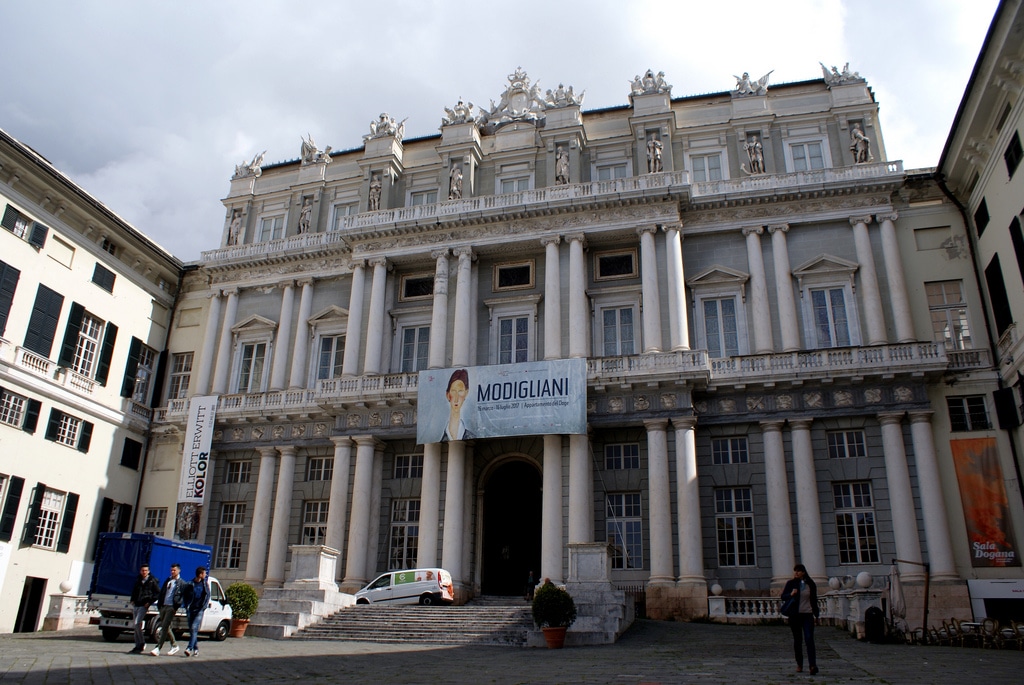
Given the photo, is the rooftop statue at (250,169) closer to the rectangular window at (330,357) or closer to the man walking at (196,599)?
the rectangular window at (330,357)

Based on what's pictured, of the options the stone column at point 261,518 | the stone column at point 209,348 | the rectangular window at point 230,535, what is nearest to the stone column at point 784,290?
the stone column at point 261,518

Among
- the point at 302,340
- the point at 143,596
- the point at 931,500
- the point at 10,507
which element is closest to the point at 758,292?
the point at 931,500

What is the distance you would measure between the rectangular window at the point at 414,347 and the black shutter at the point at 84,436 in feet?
41.1

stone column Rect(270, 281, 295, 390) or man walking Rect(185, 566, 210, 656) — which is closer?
man walking Rect(185, 566, 210, 656)

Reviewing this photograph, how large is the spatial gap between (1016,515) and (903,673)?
1693cm

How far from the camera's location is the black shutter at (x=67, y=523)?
2967 cm

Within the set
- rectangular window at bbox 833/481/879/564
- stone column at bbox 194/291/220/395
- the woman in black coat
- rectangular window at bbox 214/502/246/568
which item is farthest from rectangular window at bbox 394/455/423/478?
the woman in black coat

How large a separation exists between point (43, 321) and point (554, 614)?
74.0 ft

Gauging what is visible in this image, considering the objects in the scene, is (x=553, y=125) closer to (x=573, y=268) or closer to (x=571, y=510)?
(x=573, y=268)

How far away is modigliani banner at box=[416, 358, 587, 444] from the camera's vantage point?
2795 centimetres

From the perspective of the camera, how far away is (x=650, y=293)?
29.8m

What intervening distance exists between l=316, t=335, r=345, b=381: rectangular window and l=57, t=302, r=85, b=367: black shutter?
30.6ft

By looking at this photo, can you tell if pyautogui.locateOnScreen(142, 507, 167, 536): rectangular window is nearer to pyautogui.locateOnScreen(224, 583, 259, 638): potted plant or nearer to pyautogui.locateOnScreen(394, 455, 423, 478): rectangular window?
pyautogui.locateOnScreen(394, 455, 423, 478): rectangular window

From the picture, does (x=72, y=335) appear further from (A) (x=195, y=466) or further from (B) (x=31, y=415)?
(A) (x=195, y=466)
